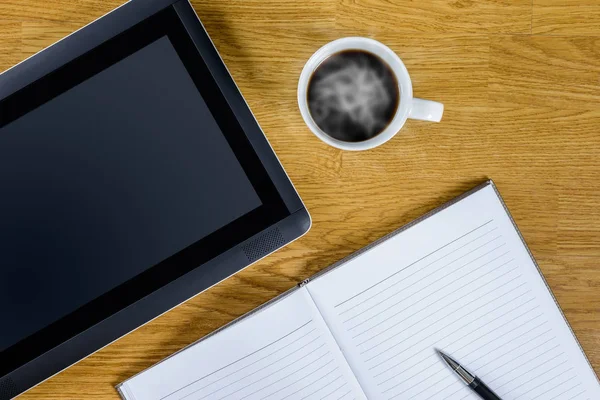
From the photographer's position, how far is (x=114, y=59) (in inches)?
19.4

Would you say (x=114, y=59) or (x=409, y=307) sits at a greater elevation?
(x=114, y=59)

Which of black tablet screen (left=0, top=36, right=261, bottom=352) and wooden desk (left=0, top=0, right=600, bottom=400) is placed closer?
black tablet screen (left=0, top=36, right=261, bottom=352)

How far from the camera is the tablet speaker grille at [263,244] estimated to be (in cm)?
51

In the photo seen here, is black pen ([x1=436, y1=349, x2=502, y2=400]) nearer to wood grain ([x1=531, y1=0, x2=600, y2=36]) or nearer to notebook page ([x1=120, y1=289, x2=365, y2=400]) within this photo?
notebook page ([x1=120, y1=289, x2=365, y2=400])

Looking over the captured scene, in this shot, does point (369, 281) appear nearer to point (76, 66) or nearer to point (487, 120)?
point (487, 120)

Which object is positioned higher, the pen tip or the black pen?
the pen tip

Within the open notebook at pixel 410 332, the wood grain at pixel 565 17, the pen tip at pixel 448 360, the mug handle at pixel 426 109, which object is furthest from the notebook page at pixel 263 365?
the wood grain at pixel 565 17

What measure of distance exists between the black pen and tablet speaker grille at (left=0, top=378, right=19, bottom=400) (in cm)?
46

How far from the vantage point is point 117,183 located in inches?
19.9

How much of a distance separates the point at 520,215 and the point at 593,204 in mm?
87

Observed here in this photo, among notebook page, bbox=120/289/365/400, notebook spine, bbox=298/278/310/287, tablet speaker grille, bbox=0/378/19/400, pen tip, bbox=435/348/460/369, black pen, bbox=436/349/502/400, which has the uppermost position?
tablet speaker grille, bbox=0/378/19/400

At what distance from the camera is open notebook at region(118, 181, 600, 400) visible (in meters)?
0.62

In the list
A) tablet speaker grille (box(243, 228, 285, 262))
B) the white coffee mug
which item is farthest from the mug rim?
tablet speaker grille (box(243, 228, 285, 262))

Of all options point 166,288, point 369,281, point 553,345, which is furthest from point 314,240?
point 553,345
